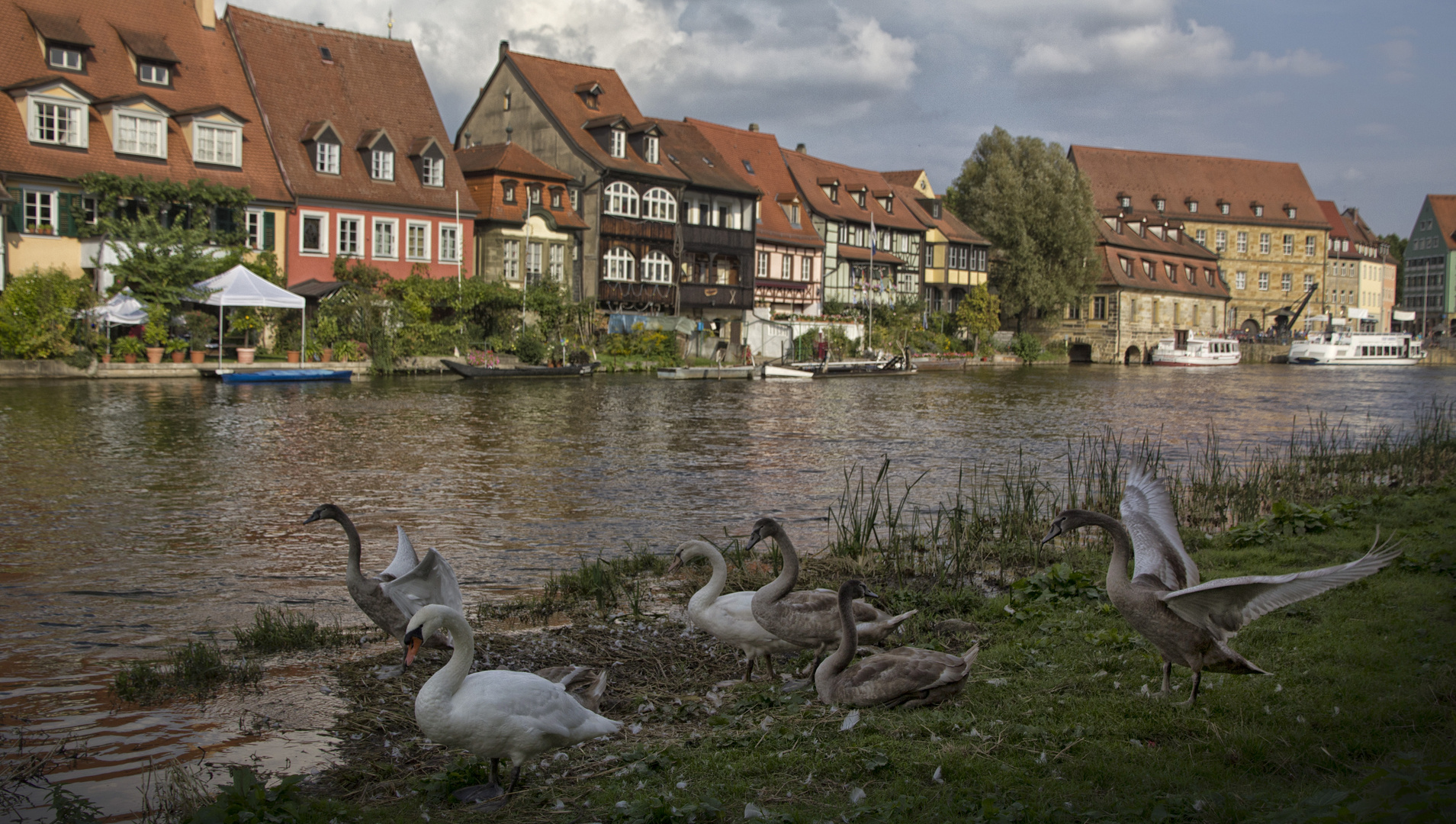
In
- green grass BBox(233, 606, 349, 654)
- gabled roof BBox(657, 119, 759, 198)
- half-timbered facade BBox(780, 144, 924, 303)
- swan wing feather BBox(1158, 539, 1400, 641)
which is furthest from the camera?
half-timbered facade BBox(780, 144, 924, 303)

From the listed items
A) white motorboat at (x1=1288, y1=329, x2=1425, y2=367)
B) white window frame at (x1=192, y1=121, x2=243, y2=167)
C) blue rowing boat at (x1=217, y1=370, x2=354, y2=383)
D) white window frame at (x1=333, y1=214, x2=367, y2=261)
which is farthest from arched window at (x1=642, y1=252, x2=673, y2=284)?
white motorboat at (x1=1288, y1=329, x2=1425, y2=367)

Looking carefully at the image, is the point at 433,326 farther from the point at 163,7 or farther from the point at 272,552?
the point at 272,552

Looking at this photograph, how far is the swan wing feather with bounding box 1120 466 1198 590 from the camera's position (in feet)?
21.2

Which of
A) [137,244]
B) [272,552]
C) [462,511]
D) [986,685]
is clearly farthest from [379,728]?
[137,244]

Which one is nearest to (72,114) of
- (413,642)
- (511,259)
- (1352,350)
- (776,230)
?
(511,259)

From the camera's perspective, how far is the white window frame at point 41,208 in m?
36.2

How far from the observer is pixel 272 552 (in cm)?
1219

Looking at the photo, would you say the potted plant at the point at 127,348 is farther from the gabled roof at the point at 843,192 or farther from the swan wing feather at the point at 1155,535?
the gabled roof at the point at 843,192

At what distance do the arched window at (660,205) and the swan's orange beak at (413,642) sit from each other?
50.0m

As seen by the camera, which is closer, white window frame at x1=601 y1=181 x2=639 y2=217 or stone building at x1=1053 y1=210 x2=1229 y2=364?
white window frame at x1=601 y1=181 x2=639 y2=217

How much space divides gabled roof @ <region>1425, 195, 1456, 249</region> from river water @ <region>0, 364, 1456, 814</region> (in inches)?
3902

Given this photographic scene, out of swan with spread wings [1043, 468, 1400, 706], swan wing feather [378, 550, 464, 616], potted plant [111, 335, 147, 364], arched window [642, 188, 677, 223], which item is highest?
arched window [642, 188, 677, 223]

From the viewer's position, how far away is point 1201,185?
9506 centimetres

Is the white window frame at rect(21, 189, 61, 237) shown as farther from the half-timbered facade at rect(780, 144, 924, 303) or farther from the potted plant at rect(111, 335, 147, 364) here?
the half-timbered facade at rect(780, 144, 924, 303)
